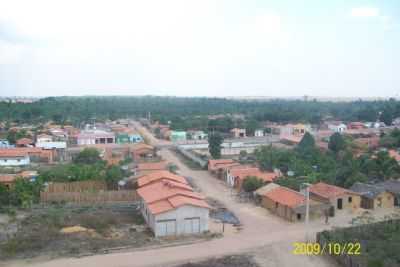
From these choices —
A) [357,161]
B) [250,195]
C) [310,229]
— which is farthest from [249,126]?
[310,229]

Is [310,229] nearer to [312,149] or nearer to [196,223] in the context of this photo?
[196,223]

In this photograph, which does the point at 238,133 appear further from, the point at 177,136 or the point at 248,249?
the point at 248,249

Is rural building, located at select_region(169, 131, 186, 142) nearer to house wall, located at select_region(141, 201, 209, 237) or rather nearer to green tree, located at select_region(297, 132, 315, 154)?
green tree, located at select_region(297, 132, 315, 154)

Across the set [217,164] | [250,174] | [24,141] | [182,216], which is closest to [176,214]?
[182,216]

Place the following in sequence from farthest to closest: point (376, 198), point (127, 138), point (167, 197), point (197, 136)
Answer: point (197, 136)
point (127, 138)
point (376, 198)
point (167, 197)

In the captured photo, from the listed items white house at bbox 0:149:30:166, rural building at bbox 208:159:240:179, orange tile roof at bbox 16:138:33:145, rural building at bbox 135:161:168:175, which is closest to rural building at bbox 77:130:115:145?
orange tile roof at bbox 16:138:33:145

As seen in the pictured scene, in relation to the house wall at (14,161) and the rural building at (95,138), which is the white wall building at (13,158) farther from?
the rural building at (95,138)
